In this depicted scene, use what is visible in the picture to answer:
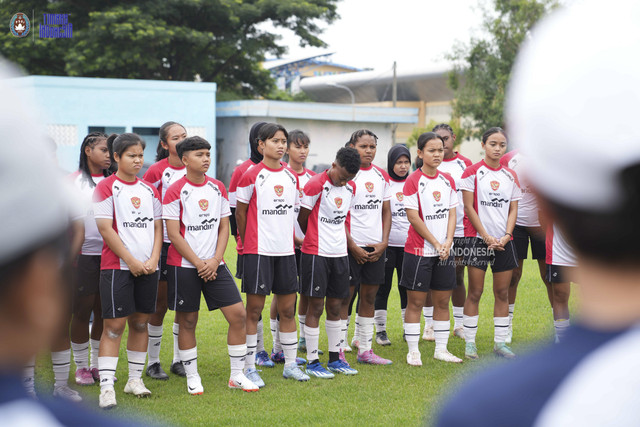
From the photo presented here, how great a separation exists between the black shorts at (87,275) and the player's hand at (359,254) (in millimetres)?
2475

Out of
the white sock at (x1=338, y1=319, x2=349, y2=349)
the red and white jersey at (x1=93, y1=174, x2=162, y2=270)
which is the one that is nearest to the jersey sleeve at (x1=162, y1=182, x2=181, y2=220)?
the red and white jersey at (x1=93, y1=174, x2=162, y2=270)

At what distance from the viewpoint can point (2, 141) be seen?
0.93 m

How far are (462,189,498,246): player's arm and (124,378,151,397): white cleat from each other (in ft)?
11.9

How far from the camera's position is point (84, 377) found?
251 inches

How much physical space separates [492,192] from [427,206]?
76cm

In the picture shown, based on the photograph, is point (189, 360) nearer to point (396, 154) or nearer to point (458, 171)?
point (396, 154)

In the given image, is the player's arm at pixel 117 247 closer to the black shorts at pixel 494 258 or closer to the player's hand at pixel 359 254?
the player's hand at pixel 359 254

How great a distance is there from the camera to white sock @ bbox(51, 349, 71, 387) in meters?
5.98

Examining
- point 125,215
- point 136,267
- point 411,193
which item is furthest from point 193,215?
point 411,193

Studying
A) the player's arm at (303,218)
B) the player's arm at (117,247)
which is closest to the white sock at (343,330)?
the player's arm at (303,218)

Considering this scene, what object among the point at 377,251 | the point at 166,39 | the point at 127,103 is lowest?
the point at 377,251

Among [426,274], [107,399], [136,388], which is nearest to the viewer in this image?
[107,399]

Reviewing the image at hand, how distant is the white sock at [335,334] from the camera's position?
691 centimetres

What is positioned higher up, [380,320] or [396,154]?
[396,154]
